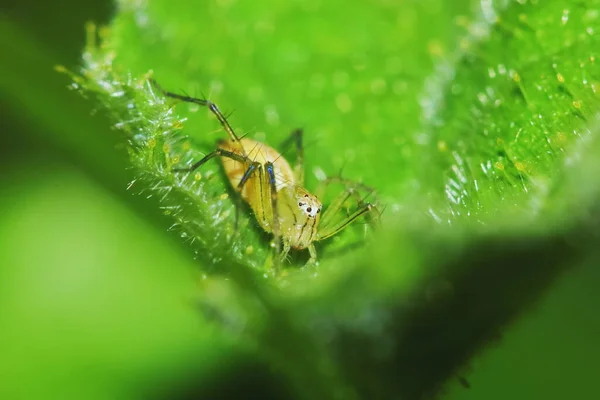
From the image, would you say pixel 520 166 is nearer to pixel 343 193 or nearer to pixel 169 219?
pixel 343 193

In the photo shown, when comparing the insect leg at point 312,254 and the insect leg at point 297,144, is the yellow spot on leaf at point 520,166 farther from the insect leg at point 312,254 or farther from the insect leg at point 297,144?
the insect leg at point 297,144

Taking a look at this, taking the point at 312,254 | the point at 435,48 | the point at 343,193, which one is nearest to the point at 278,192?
the point at 343,193

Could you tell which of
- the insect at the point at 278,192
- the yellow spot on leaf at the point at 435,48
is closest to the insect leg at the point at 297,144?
the insect at the point at 278,192

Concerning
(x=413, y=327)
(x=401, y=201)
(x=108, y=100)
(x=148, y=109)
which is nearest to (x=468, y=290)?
(x=413, y=327)

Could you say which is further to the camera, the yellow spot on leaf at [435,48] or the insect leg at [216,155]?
the yellow spot on leaf at [435,48]

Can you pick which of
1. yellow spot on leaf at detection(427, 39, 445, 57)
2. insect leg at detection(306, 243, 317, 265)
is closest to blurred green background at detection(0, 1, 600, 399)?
yellow spot on leaf at detection(427, 39, 445, 57)

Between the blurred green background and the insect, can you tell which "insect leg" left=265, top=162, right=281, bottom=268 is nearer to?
the insect
